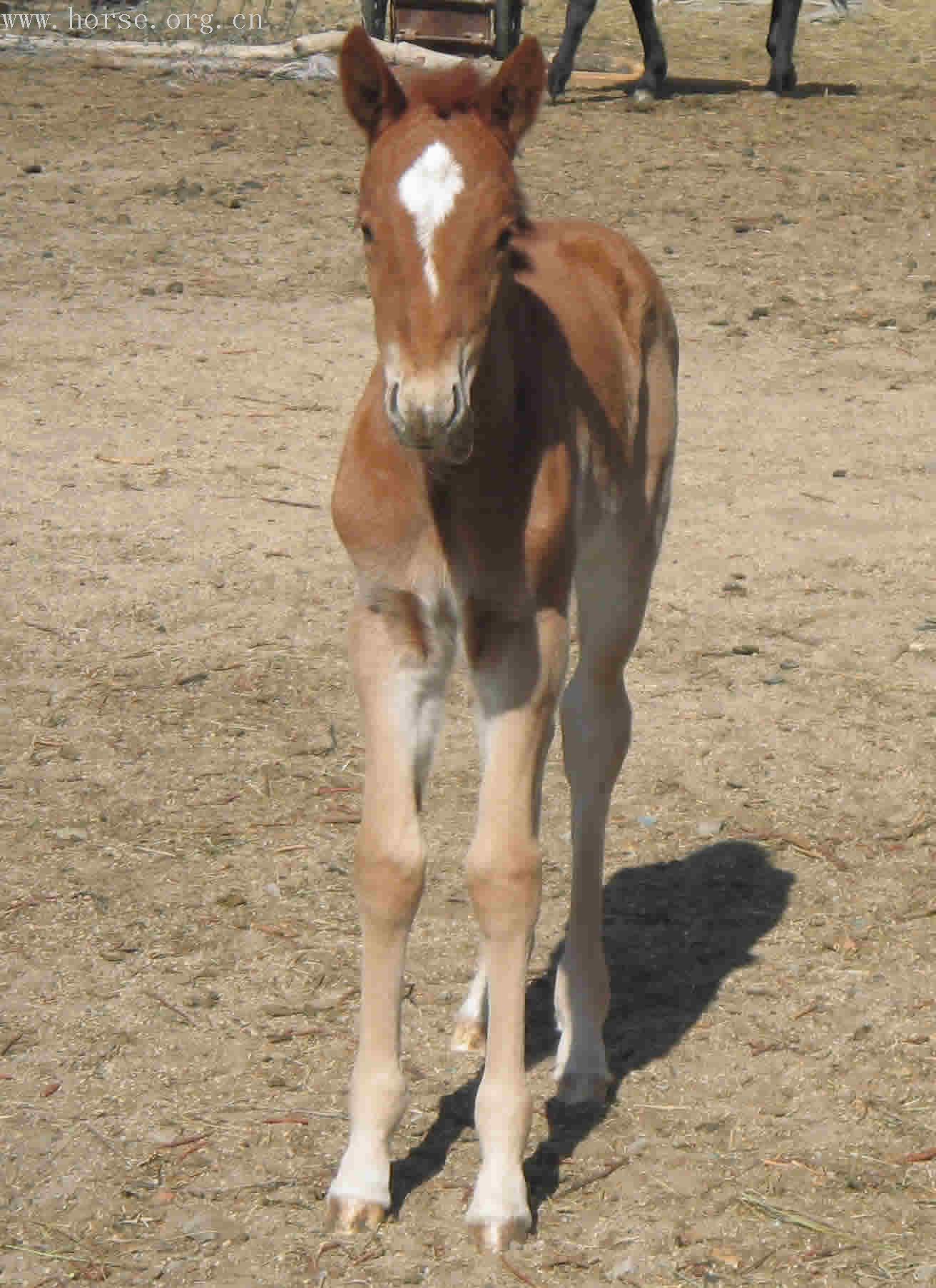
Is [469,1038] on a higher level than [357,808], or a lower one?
higher

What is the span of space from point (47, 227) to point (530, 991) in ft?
24.6

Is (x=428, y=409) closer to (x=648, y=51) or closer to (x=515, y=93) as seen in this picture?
(x=515, y=93)

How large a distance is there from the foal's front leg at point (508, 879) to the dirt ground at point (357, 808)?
0.16 meters

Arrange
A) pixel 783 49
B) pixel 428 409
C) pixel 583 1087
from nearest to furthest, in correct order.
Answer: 1. pixel 428 409
2. pixel 583 1087
3. pixel 783 49

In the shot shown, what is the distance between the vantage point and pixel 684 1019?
13.4ft

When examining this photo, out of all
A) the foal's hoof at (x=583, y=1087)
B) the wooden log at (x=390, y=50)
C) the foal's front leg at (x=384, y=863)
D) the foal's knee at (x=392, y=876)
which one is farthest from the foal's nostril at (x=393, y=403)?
the wooden log at (x=390, y=50)

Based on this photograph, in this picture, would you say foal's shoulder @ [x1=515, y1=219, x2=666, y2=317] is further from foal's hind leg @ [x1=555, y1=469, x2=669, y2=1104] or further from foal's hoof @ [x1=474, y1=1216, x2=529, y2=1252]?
foal's hoof @ [x1=474, y1=1216, x2=529, y2=1252]

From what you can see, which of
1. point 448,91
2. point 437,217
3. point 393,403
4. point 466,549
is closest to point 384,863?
point 466,549

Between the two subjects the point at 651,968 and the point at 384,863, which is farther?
the point at 651,968

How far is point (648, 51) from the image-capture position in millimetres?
14109

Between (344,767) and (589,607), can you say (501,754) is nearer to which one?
(589,607)

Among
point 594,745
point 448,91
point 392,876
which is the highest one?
point 448,91

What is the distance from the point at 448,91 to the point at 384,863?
→ 1336mm

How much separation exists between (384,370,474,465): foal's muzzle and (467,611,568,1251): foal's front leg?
21.6 inches
